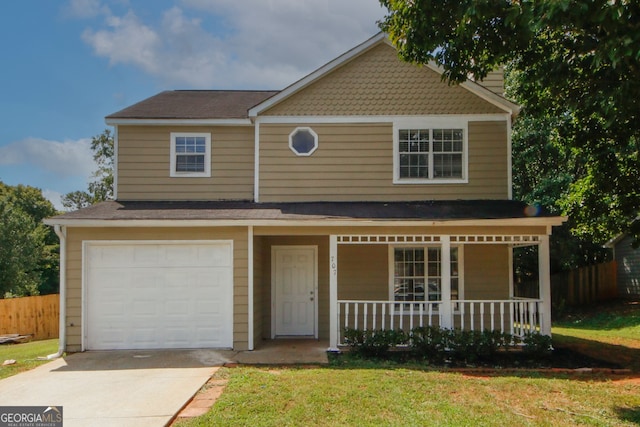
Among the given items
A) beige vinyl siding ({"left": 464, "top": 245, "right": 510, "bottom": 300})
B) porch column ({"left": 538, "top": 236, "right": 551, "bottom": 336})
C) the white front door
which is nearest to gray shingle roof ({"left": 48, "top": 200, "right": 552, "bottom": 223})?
porch column ({"left": 538, "top": 236, "right": 551, "bottom": 336})

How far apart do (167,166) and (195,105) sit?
198 cm

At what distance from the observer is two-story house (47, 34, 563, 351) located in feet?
36.3

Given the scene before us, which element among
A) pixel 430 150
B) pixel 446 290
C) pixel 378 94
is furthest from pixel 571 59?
pixel 446 290

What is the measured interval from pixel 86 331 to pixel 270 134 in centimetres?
586

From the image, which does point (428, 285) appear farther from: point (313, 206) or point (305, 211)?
point (305, 211)

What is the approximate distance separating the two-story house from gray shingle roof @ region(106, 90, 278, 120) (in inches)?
3.3

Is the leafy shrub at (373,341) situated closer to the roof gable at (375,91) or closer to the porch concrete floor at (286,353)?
the porch concrete floor at (286,353)

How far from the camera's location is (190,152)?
42.8ft

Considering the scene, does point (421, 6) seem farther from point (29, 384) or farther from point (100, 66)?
point (100, 66)

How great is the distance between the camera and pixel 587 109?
891cm

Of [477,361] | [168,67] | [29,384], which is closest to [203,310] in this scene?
[29,384]

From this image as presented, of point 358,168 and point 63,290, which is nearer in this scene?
point 63,290

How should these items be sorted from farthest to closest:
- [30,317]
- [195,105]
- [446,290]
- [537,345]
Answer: [30,317] → [195,105] → [446,290] → [537,345]

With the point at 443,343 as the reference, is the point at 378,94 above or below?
above
